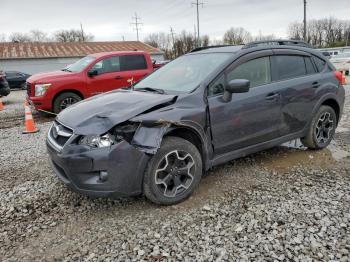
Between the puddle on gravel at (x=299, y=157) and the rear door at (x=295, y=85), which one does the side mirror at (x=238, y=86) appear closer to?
the rear door at (x=295, y=85)

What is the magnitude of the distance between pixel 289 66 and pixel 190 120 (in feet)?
6.71

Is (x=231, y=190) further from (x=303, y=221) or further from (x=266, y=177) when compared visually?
(x=303, y=221)

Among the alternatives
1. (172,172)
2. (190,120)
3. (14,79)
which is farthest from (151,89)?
(14,79)

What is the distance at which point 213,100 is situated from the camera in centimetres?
374

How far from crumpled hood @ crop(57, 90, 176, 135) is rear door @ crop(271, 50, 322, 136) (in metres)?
1.76

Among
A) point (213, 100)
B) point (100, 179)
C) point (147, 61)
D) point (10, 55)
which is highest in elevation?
point (10, 55)

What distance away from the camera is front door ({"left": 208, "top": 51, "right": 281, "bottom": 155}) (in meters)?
3.78

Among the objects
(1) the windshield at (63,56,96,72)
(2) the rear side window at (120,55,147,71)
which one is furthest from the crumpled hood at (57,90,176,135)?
(2) the rear side window at (120,55,147,71)

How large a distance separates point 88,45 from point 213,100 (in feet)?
131

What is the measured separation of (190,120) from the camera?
349 centimetres

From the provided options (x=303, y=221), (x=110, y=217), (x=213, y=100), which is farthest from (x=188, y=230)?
(x=213, y=100)

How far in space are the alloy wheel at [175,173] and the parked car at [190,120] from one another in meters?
0.01

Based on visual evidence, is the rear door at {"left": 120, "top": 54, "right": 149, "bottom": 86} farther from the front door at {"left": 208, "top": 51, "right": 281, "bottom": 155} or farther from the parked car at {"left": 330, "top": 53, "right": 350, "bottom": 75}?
the parked car at {"left": 330, "top": 53, "right": 350, "bottom": 75}

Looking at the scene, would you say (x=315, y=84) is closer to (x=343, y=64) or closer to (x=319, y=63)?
(x=319, y=63)
